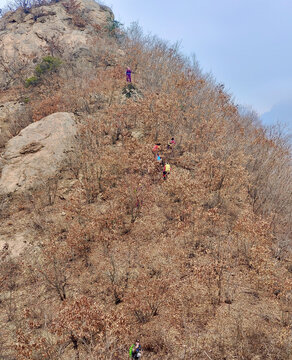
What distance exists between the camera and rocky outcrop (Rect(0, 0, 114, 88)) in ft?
63.9

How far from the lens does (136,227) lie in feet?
26.7

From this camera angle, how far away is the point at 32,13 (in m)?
24.5

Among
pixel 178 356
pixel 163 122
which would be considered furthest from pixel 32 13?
pixel 178 356

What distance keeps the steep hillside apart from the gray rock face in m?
0.07

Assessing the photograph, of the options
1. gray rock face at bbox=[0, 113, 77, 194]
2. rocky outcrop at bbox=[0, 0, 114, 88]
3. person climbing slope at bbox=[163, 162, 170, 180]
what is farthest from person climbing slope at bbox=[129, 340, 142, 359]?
rocky outcrop at bbox=[0, 0, 114, 88]

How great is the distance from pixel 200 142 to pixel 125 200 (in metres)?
6.22

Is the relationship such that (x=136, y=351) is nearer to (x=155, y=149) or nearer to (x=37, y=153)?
(x=155, y=149)

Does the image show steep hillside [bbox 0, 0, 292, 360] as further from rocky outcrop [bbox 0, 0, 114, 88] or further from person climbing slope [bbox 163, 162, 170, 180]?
rocky outcrop [bbox 0, 0, 114, 88]

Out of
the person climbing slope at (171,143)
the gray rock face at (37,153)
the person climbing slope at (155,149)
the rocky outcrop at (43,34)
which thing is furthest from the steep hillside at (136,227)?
the rocky outcrop at (43,34)

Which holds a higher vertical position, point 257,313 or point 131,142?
point 131,142

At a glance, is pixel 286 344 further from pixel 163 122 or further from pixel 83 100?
pixel 83 100

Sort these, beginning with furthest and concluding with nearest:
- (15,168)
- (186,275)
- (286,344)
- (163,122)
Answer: (163,122) < (15,168) < (186,275) < (286,344)

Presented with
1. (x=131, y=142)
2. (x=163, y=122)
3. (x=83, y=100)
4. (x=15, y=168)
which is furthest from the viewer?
(x=83, y=100)

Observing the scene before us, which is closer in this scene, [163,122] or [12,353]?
[12,353]
